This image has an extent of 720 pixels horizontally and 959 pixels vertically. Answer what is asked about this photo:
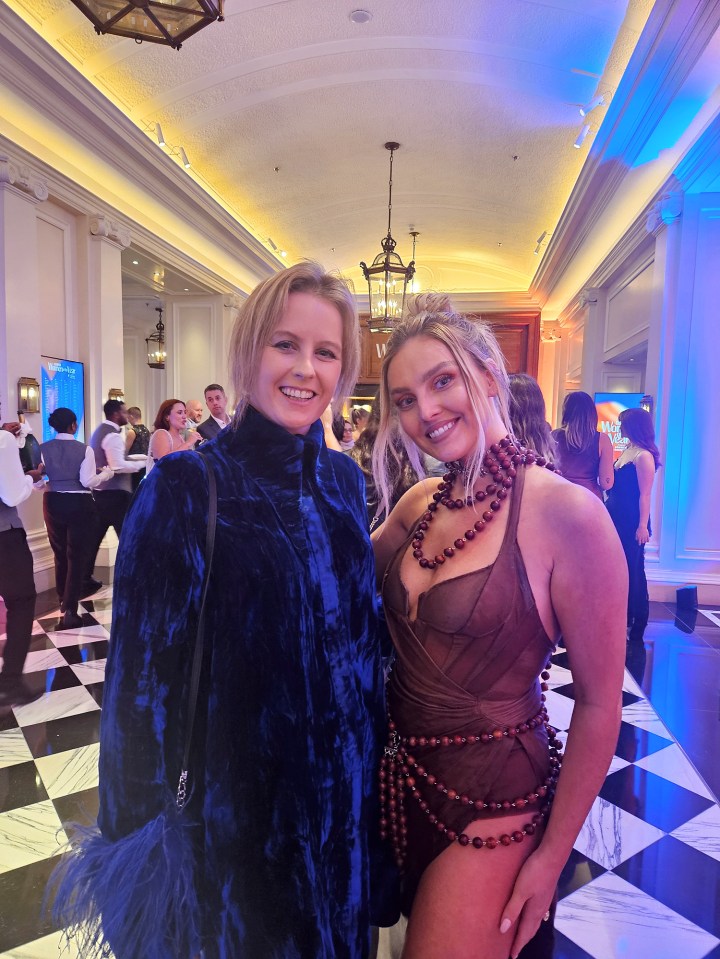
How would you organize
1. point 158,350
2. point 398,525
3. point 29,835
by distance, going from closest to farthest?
point 398,525 < point 29,835 < point 158,350

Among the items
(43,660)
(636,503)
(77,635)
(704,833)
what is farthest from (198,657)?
(636,503)

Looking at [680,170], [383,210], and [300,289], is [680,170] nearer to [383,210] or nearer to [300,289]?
[383,210]

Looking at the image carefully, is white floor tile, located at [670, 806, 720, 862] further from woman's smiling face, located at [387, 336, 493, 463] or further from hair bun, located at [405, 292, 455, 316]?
hair bun, located at [405, 292, 455, 316]

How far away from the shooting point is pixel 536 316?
1151cm

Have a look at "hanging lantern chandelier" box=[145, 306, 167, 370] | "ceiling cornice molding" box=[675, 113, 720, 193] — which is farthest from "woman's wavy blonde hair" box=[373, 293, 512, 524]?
"hanging lantern chandelier" box=[145, 306, 167, 370]

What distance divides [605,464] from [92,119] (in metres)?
4.84

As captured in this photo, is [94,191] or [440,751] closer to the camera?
[440,751]

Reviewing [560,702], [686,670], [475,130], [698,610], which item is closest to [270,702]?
[560,702]

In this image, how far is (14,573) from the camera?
3.28 metres

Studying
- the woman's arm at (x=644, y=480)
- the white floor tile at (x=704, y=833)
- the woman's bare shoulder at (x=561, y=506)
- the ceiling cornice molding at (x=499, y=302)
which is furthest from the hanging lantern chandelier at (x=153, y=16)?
the ceiling cornice molding at (x=499, y=302)

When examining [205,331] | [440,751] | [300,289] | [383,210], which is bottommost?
[440,751]

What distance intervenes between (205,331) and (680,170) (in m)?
6.45

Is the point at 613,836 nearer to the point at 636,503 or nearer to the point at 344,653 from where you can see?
the point at 344,653

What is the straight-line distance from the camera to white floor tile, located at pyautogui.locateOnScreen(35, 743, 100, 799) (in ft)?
7.91
